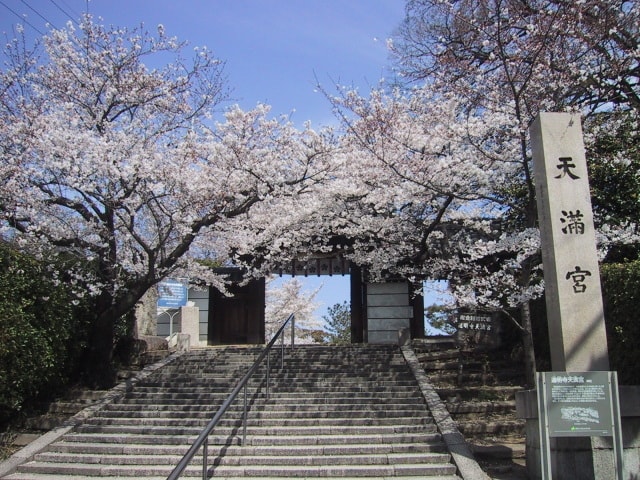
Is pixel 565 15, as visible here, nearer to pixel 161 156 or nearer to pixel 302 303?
pixel 161 156

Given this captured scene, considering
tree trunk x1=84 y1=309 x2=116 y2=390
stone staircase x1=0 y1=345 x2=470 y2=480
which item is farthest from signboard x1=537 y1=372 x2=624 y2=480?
tree trunk x1=84 y1=309 x2=116 y2=390

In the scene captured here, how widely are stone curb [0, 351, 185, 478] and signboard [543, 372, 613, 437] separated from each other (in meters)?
7.01

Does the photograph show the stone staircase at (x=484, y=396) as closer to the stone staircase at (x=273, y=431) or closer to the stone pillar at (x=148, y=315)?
the stone staircase at (x=273, y=431)

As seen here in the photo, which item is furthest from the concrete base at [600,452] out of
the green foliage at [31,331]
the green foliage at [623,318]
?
the green foliage at [31,331]

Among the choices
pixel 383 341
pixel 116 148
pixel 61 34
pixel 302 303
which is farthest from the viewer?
pixel 302 303

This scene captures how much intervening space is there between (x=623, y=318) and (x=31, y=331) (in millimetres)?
8797

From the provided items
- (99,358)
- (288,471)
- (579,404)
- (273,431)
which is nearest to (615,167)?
(579,404)

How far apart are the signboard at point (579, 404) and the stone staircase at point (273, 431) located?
6.37ft

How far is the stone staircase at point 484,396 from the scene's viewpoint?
7.13 m

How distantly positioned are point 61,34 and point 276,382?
7.70 meters

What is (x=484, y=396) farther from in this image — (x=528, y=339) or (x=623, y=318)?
(x=623, y=318)

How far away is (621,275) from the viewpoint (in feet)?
25.3

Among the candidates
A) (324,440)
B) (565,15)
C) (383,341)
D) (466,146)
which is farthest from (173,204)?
(383,341)

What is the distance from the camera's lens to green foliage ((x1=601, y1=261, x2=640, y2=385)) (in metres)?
7.23
